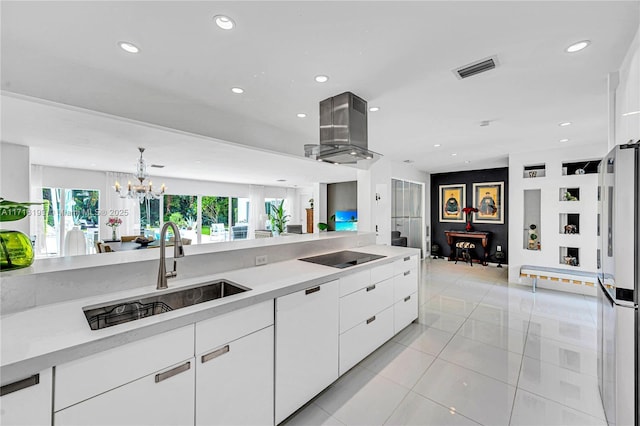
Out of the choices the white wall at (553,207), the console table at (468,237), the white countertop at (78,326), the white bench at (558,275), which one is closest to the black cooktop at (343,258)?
the white countertop at (78,326)

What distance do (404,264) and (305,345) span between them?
156cm

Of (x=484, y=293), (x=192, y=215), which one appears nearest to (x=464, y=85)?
(x=484, y=293)

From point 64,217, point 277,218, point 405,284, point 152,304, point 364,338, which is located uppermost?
point 64,217

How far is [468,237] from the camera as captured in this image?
6746 mm

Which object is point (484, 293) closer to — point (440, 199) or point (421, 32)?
point (440, 199)

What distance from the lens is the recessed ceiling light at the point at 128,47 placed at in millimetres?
1764

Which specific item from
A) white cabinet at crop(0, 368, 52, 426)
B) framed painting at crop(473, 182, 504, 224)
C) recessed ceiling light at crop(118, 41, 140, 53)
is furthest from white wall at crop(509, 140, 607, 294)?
white cabinet at crop(0, 368, 52, 426)

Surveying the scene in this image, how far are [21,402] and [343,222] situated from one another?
24.8 feet

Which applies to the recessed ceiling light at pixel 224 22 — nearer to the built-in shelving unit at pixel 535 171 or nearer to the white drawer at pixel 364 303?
the white drawer at pixel 364 303

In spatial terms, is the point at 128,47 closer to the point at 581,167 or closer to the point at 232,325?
the point at 232,325

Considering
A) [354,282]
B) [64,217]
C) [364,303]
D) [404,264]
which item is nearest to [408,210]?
[404,264]

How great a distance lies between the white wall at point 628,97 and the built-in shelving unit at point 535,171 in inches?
129

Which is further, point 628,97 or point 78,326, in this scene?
point 628,97

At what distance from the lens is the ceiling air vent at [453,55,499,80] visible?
1.97m
